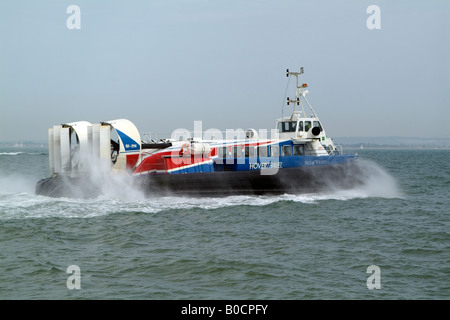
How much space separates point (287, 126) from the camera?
63.4 ft

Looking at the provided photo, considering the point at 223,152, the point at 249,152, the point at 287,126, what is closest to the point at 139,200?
the point at 223,152

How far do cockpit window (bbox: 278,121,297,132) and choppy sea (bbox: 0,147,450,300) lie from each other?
10.7ft

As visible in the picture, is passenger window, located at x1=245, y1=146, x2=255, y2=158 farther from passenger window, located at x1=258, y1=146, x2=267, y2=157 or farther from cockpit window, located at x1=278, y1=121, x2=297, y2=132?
cockpit window, located at x1=278, y1=121, x2=297, y2=132

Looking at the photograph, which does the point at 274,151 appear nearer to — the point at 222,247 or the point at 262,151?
the point at 262,151

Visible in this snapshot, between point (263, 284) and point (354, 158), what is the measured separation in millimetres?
12023

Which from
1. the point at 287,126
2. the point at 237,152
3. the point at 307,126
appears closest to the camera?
the point at 237,152

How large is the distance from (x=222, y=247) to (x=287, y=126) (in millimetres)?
9707

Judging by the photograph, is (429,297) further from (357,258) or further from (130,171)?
(130,171)

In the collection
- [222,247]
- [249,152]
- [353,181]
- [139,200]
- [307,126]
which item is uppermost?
[307,126]

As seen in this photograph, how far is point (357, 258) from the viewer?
980 centimetres

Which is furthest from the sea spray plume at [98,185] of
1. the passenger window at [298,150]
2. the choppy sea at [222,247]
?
the passenger window at [298,150]
